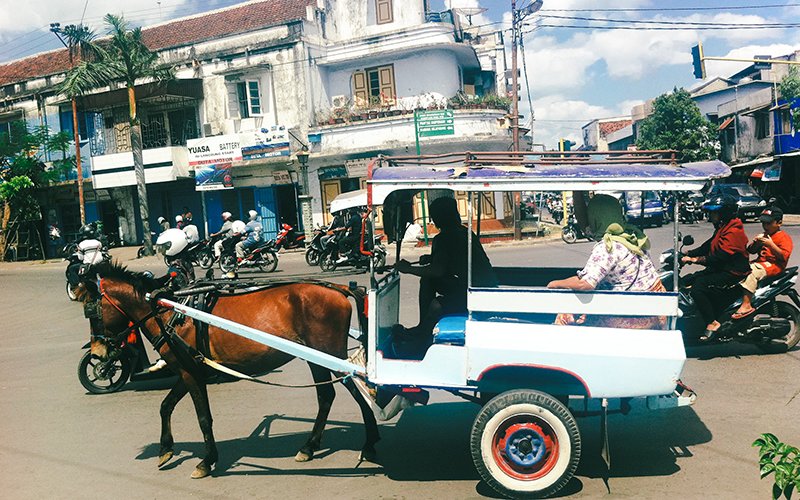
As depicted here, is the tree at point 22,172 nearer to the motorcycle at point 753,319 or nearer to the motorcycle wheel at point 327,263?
the motorcycle wheel at point 327,263

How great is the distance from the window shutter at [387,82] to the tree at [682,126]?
19.4 metres

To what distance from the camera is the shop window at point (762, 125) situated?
115 feet

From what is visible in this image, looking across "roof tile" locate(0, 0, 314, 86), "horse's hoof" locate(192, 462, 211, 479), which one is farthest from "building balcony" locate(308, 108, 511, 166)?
"horse's hoof" locate(192, 462, 211, 479)

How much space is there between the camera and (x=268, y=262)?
18.0 meters

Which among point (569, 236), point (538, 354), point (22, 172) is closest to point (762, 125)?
point (569, 236)

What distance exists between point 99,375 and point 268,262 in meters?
10.9

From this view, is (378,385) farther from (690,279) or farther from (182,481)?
(690,279)

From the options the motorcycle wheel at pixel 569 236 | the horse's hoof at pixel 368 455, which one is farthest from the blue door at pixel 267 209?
the horse's hoof at pixel 368 455

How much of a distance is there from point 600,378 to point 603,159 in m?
1.75

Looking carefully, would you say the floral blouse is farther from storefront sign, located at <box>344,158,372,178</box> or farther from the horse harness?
storefront sign, located at <box>344,158,372,178</box>

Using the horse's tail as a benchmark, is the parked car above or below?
below

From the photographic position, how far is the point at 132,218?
102ft

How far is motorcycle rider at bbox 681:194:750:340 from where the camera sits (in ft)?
22.1

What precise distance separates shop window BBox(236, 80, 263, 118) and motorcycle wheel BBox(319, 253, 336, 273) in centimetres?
1307
